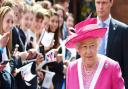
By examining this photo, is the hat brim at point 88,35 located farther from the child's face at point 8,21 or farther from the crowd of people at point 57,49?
the child's face at point 8,21

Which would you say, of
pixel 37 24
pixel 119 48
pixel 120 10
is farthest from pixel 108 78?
pixel 120 10

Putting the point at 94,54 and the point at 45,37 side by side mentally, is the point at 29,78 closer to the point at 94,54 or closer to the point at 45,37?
the point at 45,37

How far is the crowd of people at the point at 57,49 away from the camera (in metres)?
6.29

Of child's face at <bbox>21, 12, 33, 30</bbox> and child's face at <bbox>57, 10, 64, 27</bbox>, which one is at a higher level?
child's face at <bbox>21, 12, 33, 30</bbox>

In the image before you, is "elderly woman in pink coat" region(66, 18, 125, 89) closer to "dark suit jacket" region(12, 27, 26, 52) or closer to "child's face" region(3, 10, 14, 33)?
"child's face" region(3, 10, 14, 33)

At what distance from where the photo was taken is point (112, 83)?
20.5 ft

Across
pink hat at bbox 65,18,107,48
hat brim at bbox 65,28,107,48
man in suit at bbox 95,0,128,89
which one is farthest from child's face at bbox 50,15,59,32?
hat brim at bbox 65,28,107,48

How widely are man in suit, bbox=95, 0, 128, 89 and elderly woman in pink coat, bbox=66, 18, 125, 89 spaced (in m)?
1.47

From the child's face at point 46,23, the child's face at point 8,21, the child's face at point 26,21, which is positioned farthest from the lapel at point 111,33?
the child's face at point 46,23

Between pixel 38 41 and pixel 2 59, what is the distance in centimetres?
162

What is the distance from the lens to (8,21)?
8.02 meters

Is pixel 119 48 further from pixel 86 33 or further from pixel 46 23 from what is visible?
pixel 46 23

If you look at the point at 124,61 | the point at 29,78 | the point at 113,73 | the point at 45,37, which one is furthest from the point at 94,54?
the point at 45,37

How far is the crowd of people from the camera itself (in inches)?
247
